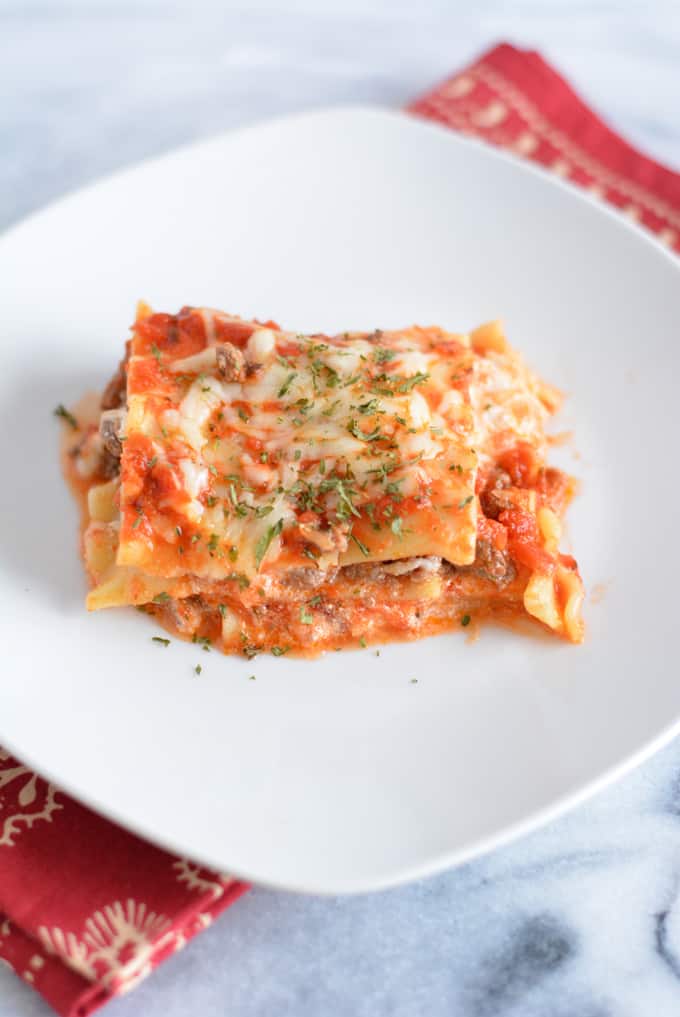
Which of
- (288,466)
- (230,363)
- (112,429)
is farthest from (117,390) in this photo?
(288,466)

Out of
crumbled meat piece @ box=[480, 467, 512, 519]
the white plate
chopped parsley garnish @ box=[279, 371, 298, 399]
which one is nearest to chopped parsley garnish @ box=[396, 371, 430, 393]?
chopped parsley garnish @ box=[279, 371, 298, 399]

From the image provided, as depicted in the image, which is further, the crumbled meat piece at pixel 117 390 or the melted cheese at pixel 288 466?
the crumbled meat piece at pixel 117 390

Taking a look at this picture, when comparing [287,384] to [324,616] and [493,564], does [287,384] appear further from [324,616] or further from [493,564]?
[493,564]

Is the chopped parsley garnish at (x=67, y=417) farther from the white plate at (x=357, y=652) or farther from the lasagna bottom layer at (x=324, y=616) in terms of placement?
the lasagna bottom layer at (x=324, y=616)

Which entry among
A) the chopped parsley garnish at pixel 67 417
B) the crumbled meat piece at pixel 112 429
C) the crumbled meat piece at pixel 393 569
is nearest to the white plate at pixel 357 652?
the chopped parsley garnish at pixel 67 417

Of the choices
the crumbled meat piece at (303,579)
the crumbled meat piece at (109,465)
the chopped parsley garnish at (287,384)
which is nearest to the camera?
the crumbled meat piece at (303,579)

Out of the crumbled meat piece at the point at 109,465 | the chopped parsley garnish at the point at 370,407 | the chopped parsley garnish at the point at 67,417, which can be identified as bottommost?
the crumbled meat piece at the point at 109,465

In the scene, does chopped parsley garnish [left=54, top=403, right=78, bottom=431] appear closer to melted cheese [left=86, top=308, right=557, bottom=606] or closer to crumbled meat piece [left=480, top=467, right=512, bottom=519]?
melted cheese [left=86, top=308, right=557, bottom=606]

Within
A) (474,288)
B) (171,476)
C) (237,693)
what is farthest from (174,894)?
(474,288)
